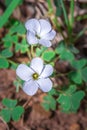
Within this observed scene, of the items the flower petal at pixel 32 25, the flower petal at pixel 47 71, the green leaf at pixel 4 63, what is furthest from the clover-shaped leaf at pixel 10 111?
the flower petal at pixel 32 25

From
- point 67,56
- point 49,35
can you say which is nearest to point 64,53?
point 67,56

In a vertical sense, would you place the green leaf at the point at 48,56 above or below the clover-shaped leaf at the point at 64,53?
above

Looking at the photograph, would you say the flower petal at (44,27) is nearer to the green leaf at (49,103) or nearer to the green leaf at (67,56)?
the green leaf at (67,56)

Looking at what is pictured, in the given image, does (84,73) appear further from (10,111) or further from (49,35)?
(10,111)

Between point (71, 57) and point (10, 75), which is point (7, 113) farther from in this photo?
point (71, 57)

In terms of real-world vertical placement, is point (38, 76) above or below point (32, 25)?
below

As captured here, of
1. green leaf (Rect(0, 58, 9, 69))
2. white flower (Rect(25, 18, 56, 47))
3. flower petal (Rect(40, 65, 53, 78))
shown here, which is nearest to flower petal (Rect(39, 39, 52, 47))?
white flower (Rect(25, 18, 56, 47))

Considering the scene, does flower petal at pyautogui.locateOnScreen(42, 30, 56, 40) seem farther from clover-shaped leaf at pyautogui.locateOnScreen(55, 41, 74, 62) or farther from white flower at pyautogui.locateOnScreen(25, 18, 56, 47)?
clover-shaped leaf at pyautogui.locateOnScreen(55, 41, 74, 62)
